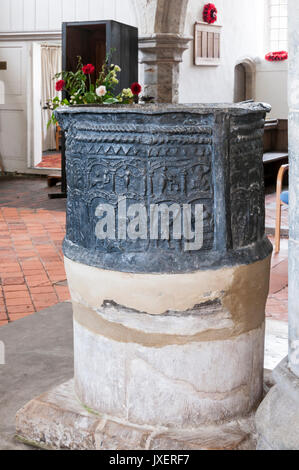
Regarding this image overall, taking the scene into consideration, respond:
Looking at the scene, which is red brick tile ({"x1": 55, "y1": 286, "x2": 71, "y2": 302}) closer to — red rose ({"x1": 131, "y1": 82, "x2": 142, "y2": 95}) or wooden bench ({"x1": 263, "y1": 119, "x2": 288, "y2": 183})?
red rose ({"x1": 131, "y1": 82, "x2": 142, "y2": 95})

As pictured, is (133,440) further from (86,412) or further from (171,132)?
(171,132)

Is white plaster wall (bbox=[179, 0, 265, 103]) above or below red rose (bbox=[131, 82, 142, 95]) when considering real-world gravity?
above

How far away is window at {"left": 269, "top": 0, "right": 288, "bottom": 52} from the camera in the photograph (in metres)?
11.9

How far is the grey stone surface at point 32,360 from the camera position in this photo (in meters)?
2.60

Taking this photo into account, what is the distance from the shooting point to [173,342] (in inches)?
85.7

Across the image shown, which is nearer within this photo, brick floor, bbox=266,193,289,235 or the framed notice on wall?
brick floor, bbox=266,193,289,235

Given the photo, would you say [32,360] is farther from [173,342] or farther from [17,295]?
[17,295]

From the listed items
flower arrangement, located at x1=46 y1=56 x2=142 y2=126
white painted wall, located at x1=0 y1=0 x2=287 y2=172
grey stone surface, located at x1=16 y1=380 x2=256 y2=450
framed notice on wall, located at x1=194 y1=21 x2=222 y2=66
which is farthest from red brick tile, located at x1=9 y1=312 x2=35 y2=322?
framed notice on wall, located at x1=194 y1=21 x2=222 y2=66

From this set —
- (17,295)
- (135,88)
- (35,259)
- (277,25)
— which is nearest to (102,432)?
(17,295)

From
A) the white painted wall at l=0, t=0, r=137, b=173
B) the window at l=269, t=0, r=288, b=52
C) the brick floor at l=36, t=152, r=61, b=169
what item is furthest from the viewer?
the window at l=269, t=0, r=288, b=52

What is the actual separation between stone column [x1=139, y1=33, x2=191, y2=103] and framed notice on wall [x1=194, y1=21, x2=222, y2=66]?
1536 mm

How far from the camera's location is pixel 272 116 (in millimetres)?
11758

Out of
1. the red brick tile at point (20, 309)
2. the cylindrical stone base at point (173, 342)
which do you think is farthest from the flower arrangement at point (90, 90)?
the cylindrical stone base at point (173, 342)
